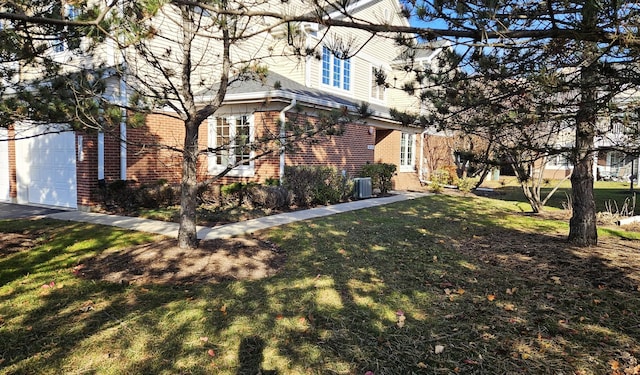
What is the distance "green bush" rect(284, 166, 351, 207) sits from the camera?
11842mm

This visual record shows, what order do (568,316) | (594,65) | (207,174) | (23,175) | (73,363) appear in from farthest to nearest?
1. (207,174)
2. (23,175)
3. (568,316)
4. (594,65)
5. (73,363)

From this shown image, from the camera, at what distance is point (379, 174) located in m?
15.9

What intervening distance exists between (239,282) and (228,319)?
1122mm

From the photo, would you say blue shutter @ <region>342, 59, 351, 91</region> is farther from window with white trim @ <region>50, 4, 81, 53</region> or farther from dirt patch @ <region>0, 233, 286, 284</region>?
window with white trim @ <region>50, 4, 81, 53</region>

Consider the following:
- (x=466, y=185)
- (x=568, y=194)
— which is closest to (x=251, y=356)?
(x=466, y=185)

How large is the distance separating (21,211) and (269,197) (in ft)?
21.7

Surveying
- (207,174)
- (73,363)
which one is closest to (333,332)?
(73,363)

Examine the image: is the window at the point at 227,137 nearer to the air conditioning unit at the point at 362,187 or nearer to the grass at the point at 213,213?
→ the grass at the point at 213,213

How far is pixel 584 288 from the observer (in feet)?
15.8

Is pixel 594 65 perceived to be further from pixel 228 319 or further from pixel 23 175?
pixel 23 175

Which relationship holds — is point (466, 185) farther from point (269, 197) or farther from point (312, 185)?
point (269, 197)

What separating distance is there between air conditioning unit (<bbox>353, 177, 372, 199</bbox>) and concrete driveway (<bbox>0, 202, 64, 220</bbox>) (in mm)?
9111

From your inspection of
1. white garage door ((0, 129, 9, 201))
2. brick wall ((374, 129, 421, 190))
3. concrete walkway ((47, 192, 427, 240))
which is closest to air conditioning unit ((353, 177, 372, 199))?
concrete walkway ((47, 192, 427, 240))

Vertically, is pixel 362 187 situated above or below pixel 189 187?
below
